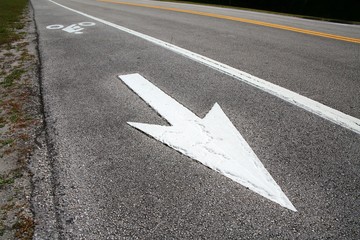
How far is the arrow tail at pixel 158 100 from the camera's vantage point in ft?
9.50

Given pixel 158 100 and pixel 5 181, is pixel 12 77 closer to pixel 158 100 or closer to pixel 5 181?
pixel 158 100

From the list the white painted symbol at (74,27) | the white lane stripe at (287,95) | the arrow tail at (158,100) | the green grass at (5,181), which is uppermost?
the white lane stripe at (287,95)

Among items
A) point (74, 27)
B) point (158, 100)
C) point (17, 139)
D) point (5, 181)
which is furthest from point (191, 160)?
point (74, 27)

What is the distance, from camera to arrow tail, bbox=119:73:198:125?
9.50 ft

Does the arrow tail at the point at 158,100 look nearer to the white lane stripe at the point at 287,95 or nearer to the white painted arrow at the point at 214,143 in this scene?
the white painted arrow at the point at 214,143

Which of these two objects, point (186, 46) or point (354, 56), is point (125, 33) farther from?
point (354, 56)

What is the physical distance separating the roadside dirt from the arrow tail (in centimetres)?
126

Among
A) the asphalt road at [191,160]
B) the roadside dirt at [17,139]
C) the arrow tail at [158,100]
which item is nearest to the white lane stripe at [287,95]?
the asphalt road at [191,160]

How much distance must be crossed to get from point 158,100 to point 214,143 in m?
1.19

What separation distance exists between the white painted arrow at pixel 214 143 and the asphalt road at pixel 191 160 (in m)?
0.07

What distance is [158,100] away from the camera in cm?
330

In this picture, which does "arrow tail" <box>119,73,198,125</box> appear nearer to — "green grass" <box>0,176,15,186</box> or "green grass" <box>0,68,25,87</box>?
"green grass" <box>0,176,15,186</box>

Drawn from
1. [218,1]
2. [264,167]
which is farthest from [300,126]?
[218,1]

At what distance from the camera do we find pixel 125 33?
762 cm
